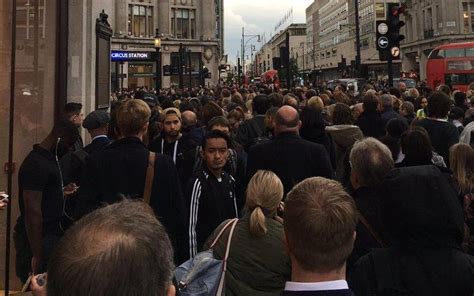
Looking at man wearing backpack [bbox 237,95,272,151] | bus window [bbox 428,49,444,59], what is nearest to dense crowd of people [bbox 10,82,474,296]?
man wearing backpack [bbox 237,95,272,151]

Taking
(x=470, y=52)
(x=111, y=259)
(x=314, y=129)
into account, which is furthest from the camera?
(x=470, y=52)

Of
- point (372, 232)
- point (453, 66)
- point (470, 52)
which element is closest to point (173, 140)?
point (372, 232)

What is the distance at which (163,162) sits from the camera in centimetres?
370

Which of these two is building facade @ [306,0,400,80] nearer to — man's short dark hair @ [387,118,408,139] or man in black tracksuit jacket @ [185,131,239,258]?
man's short dark hair @ [387,118,408,139]

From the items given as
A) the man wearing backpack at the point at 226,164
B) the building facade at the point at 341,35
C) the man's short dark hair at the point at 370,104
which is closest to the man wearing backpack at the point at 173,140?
the man wearing backpack at the point at 226,164

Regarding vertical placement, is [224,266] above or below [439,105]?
above

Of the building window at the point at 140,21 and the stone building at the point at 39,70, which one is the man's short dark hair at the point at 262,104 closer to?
the stone building at the point at 39,70

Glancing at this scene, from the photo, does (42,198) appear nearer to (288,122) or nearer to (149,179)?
(149,179)

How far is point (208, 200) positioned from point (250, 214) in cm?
105

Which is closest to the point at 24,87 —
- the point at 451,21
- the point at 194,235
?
the point at 194,235

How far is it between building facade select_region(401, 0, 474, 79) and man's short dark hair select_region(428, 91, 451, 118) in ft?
196

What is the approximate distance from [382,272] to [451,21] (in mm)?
65295

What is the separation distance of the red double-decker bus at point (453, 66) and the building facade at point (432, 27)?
3075 centimetres

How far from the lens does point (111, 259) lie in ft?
3.96
